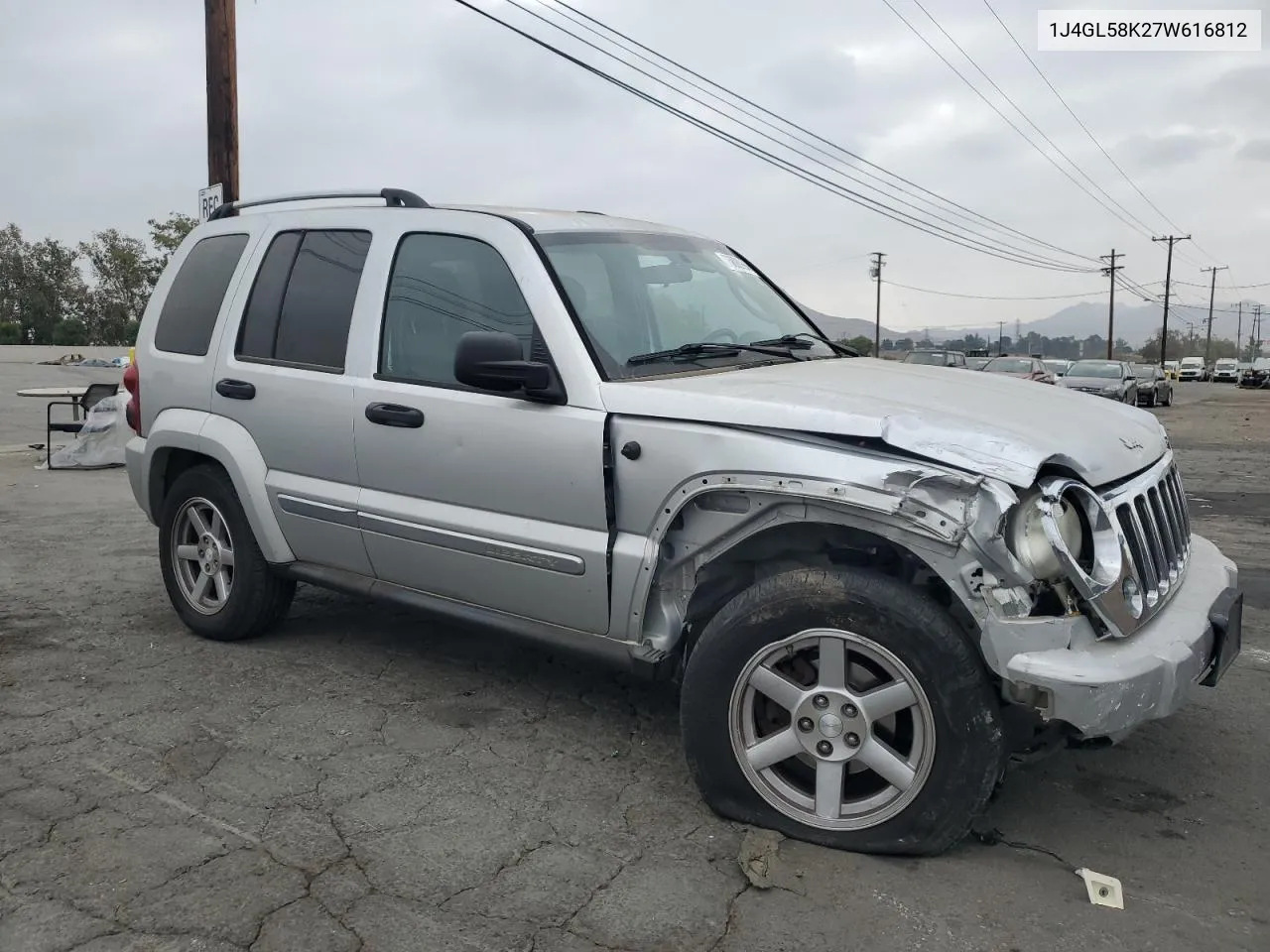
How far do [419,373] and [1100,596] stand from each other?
245cm

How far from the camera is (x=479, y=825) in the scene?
3.18 m

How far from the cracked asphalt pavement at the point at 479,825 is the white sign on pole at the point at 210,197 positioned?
19.7 ft

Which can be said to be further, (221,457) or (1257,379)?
(1257,379)

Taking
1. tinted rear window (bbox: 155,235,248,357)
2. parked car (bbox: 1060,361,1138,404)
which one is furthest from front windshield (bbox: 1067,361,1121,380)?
tinted rear window (bbox: 155,235,248,357)

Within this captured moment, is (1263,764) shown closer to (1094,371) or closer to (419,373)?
(419,373)

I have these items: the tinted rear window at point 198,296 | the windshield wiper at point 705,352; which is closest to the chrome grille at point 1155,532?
the windshield wiper at point 705,352

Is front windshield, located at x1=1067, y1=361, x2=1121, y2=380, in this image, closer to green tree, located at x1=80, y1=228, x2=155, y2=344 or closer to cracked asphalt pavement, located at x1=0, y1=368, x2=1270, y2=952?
cracked asphalt pavement, located at x1=0, y1=368, x2=1270, y2=952

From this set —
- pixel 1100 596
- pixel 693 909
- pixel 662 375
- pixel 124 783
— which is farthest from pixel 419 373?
pixel 1100 596

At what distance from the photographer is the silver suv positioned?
109 inches

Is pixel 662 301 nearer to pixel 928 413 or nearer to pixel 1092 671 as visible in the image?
pixel 928 413

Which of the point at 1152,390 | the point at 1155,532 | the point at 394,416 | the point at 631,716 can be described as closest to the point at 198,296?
the point at 394,416

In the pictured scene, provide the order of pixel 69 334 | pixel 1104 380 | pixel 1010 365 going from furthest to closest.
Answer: pixel 69 334
pixel 1104 380
pixel 1010 365

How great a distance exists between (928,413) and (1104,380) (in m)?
29.0

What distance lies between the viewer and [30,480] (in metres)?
10.4
